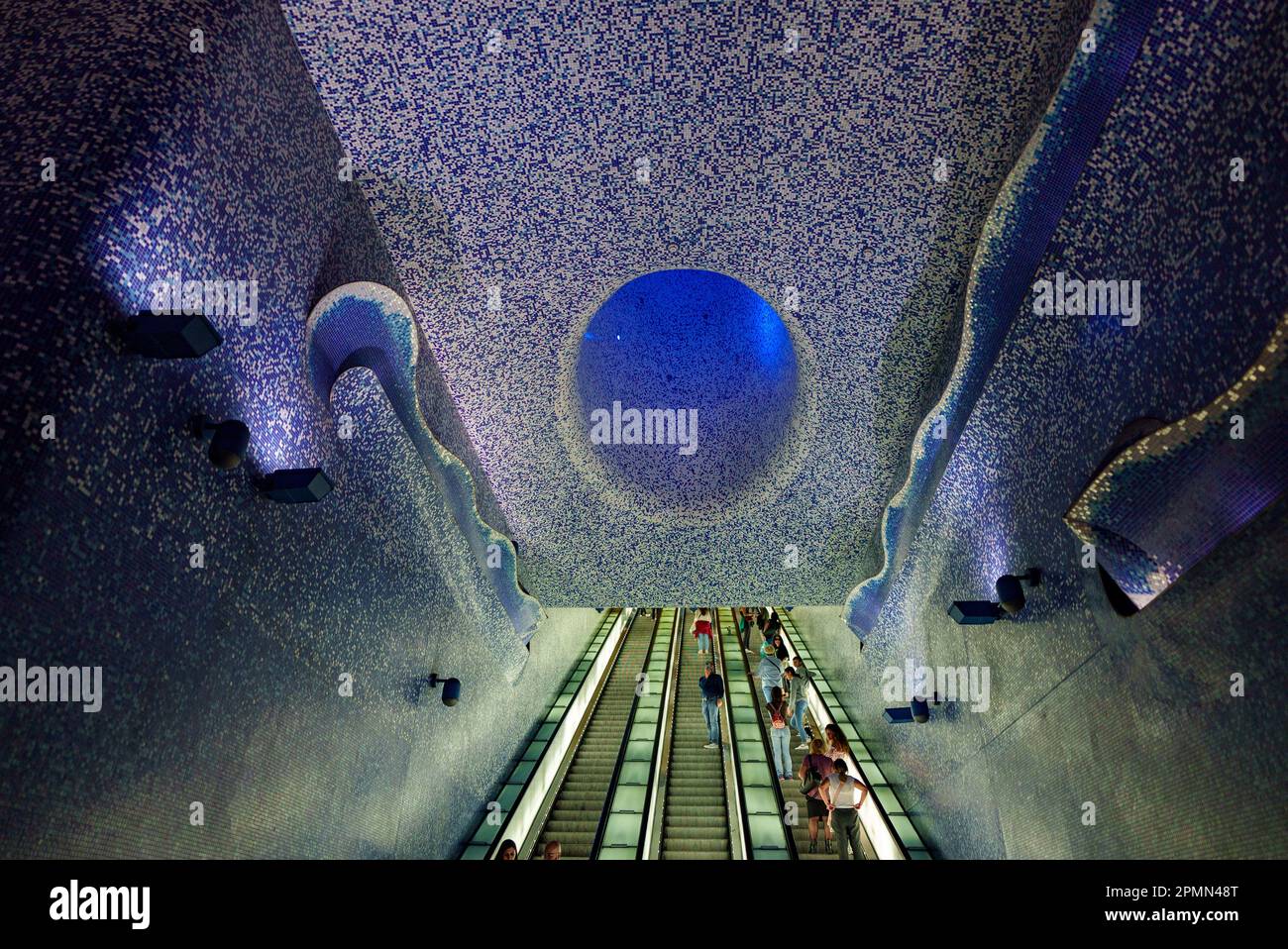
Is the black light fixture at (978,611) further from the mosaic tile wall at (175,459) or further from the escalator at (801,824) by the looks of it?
the mosaic tile wall at (175,459)

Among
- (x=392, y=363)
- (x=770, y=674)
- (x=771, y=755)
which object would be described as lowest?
(x=771, y=755)

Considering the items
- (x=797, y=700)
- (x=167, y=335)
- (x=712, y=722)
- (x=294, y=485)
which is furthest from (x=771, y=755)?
(x=167, y=335)

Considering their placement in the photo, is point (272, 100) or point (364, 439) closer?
point (272, 100)

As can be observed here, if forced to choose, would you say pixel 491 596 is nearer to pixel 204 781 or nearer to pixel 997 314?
pixel 204 781

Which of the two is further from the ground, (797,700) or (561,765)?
(797,700)

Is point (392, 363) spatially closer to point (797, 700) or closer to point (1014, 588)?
point (1014, 588)
